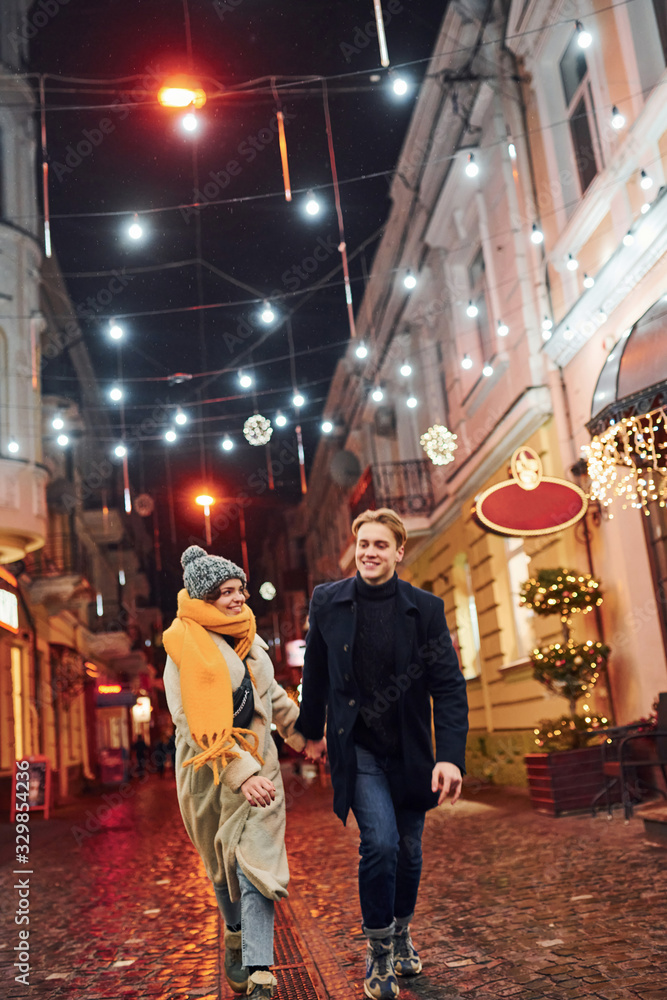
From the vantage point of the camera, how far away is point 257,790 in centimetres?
375

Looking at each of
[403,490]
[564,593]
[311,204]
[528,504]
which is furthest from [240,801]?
[403,490]

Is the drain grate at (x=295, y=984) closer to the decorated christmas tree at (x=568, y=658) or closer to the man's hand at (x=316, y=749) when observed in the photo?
the man's hand at (x=316, y=749)

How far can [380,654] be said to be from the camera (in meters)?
4.00

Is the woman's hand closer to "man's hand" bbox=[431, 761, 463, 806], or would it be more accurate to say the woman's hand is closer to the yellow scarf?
the yellow scarf

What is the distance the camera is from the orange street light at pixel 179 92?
9.56m

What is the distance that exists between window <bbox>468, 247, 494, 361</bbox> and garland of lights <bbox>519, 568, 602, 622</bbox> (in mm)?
5111

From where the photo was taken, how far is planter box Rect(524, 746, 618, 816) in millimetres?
9281

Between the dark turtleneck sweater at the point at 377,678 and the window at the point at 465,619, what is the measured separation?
13258 millimetres

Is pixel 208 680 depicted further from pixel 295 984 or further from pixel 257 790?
pixel 295 984

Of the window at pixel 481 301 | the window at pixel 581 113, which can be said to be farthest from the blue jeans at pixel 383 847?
the window at pixel 481 301

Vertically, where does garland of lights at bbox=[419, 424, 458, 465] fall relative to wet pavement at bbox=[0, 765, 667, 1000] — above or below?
above

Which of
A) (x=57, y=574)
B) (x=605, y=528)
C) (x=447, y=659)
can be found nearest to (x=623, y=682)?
(x=605, y=528)

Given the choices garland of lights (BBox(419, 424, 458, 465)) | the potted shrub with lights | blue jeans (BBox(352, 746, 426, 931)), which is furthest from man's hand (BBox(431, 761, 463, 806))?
garland of lights (BBox(419, 424, 458, 465))

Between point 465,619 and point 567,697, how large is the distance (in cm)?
767
